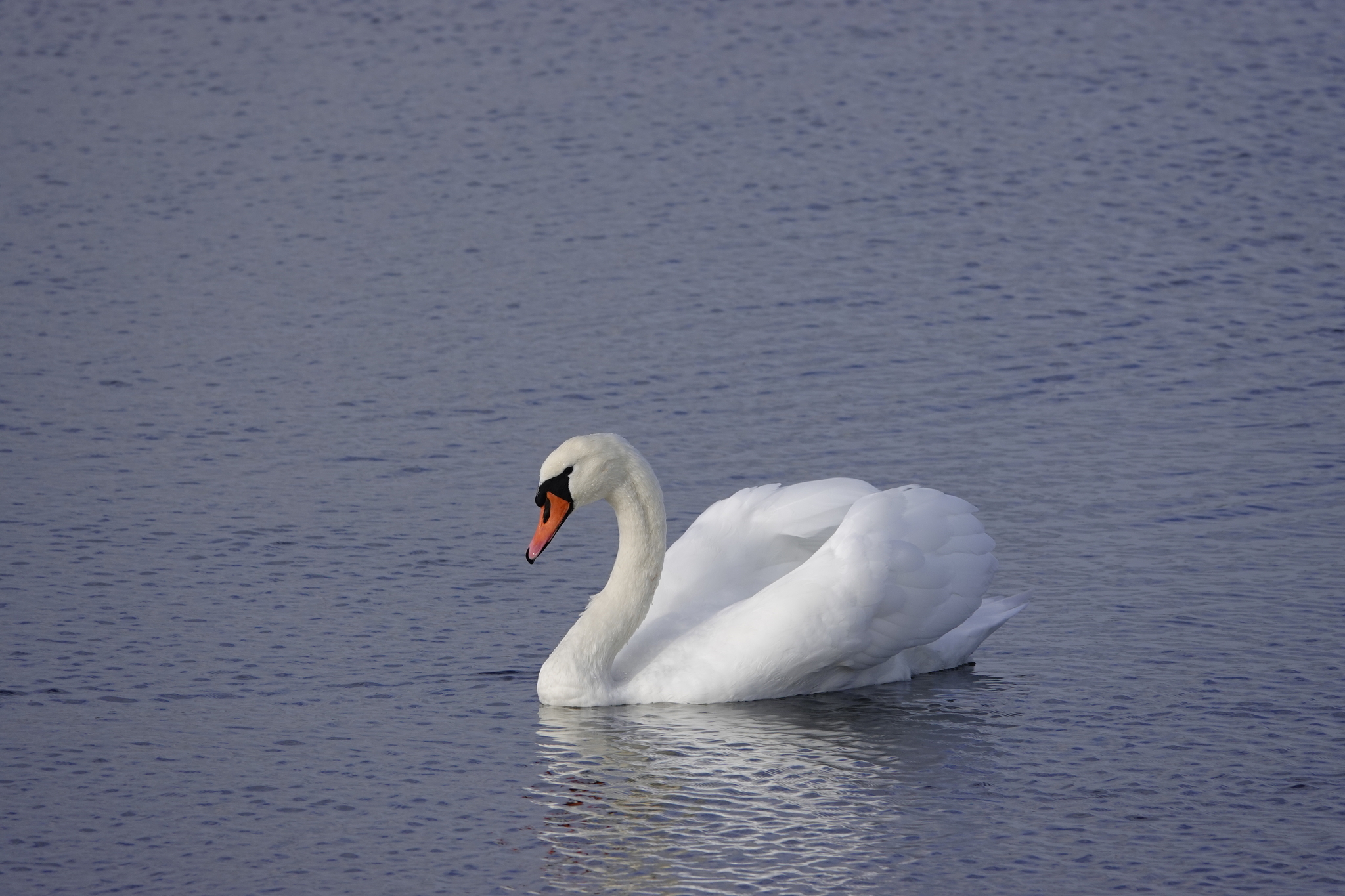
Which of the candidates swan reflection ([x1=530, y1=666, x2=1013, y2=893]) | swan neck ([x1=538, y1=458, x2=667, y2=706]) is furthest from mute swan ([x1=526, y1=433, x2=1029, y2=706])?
swan reflection ([x1=530, y1=666, x2=1013, y2=893])

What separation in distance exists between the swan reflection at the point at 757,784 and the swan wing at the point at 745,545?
1.95 ft

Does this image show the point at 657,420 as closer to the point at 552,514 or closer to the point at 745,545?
the point at 745,545

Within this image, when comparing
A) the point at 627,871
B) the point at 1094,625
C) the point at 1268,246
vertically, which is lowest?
the point at 627,871

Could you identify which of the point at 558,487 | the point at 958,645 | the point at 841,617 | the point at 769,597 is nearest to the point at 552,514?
the point at 558,487

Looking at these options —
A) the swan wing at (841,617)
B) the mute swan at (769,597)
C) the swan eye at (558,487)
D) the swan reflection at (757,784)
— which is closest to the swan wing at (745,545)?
the mute swan at (769,597)

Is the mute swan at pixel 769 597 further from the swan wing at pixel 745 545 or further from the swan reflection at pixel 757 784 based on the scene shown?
the swan reflection at pixel 757 784

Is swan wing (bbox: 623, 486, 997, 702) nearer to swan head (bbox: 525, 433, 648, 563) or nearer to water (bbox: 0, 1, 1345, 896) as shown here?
water (bbox: 0, 1, 1345, 896)

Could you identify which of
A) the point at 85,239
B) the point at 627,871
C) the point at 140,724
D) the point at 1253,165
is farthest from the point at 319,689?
the point at 1253,165

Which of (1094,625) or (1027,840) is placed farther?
(1094,625)

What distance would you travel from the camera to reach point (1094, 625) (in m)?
9.26

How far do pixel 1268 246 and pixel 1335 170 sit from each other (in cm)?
242

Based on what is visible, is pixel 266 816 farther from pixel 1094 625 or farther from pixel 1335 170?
pixel 1335 170

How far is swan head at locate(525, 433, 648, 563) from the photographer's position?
8.67 metres

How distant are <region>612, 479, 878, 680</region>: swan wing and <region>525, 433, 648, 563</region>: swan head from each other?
0.63 m
